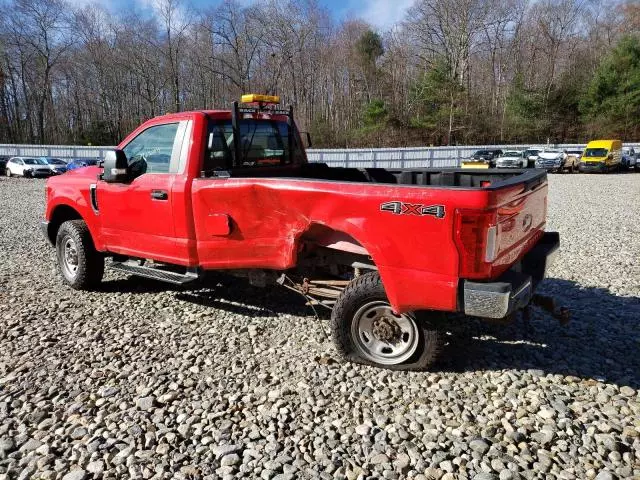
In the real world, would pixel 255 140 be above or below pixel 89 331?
above

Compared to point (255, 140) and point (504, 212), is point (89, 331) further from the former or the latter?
point (504, 212)

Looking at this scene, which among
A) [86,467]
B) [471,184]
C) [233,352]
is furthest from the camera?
[471,184]

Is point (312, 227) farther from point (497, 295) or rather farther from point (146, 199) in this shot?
point (146, 199)

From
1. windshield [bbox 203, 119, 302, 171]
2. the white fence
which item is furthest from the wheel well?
the white fence

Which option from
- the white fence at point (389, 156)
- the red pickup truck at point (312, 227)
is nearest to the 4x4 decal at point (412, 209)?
the red pickup truck at point (312, 227)

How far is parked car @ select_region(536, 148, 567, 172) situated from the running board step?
3158 centimetres

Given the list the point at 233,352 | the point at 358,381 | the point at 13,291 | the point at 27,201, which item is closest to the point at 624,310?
the point at 358,381

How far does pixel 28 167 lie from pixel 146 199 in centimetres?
2990

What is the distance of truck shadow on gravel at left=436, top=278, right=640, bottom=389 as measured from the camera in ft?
13.7

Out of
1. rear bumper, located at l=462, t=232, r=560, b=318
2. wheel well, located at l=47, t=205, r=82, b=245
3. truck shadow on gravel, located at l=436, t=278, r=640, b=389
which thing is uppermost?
wheel well, located at l=47, t=205, r=82, b=245

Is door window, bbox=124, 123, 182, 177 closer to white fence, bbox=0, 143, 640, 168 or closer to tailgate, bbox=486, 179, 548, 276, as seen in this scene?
tailgate, bbox=486, 179, 548, 276

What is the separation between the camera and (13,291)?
6.36 metres

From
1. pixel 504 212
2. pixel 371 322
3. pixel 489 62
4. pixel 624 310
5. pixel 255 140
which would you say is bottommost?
pixel 624 310

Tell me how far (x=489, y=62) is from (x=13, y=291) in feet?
193
